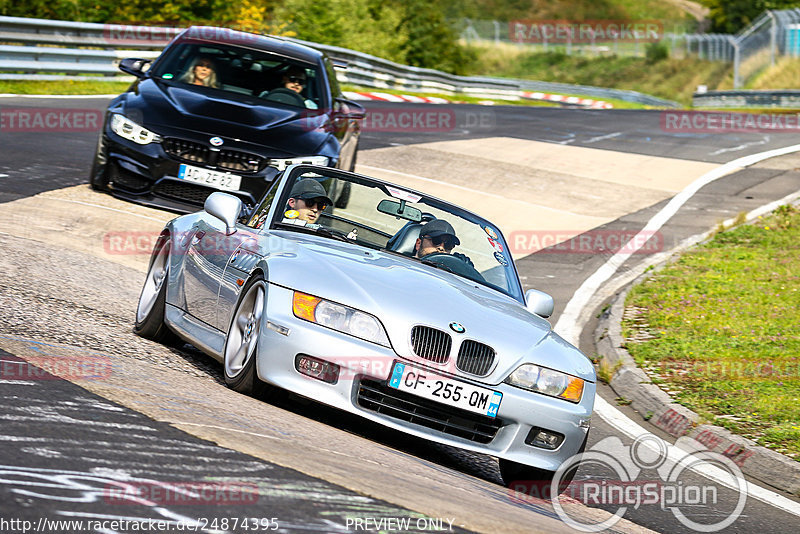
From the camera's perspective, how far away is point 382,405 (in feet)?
18.1

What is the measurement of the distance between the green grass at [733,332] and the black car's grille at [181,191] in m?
4.20

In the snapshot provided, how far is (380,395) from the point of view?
18.1 ft

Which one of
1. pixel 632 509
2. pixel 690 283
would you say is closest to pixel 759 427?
pixel 632 509

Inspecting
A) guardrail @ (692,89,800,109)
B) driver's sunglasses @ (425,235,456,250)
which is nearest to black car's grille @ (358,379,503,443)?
driver's sunglasses @ (425,235,456,250)

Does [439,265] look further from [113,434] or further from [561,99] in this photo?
[561,99]

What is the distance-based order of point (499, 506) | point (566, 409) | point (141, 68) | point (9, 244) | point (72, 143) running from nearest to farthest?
point (499, 506), point (566, 409), point (9, 244), point (141, 68), point (72, 143)

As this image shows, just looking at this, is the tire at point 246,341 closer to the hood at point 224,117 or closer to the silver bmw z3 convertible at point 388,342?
the silver bmw z3 convertible at point 388,342

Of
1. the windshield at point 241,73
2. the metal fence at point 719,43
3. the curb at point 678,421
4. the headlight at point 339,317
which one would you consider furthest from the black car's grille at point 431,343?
the metal fence at point 719,43

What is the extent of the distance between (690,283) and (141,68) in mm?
6318

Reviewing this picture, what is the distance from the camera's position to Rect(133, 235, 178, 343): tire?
7.21 meters

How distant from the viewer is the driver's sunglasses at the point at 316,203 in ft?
23.2

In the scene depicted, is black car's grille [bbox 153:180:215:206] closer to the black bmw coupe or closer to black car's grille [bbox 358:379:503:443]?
the black bmw coupe

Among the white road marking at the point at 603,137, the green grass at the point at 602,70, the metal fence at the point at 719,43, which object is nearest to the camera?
the white road marking at the point at 603,137

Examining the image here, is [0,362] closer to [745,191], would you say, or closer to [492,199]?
[492,199]
